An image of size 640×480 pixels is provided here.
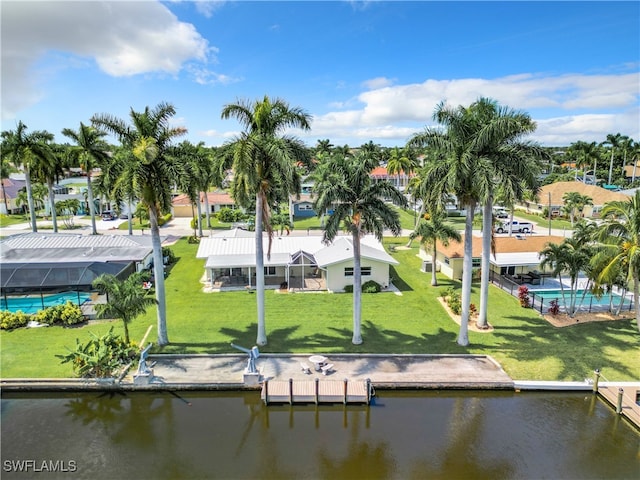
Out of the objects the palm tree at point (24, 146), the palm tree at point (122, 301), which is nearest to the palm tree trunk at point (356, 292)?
the palm tree at point (122, 301)

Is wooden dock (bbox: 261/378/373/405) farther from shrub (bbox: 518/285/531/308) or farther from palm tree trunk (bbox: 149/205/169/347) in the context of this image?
shrub (bbox: 518/285/531/308)

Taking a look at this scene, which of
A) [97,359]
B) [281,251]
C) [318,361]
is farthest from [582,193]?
[97,359]

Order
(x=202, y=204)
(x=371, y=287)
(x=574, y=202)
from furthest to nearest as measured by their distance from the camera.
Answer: (x=202, y=204)
(x=574, y=202)
(x=371, y=287)

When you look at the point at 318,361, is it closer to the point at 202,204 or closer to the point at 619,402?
the point at 619,402

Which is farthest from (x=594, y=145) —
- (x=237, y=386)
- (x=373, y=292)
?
(x=237, y=386)

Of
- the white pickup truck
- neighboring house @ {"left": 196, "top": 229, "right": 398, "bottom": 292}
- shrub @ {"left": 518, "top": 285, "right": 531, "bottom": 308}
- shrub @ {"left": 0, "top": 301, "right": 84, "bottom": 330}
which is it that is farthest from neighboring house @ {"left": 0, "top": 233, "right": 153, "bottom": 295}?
the white pickup truck

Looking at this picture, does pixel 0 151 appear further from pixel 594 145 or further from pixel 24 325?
pixel 594 145
